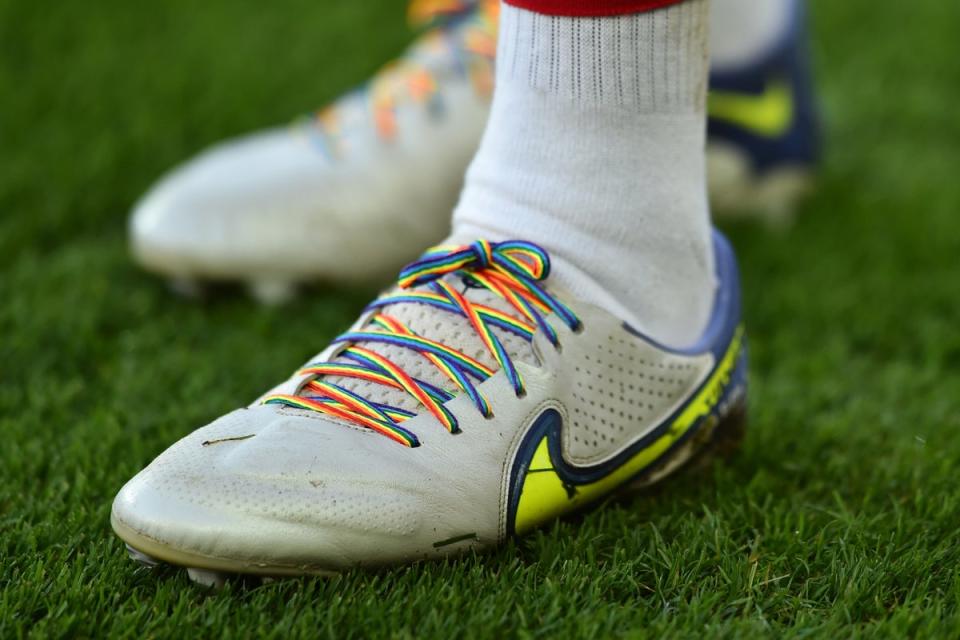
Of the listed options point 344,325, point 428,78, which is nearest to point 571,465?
point 344,325

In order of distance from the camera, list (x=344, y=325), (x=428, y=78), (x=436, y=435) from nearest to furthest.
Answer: (x=436, y=435) → (x=344, y=325) → (x=428, y=78)

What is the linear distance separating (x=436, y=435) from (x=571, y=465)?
0.16m

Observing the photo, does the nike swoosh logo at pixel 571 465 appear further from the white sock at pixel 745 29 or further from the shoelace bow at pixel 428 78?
the white sock at pixel 745 29

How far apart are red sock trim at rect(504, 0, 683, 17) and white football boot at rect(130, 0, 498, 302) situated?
761 millimetres

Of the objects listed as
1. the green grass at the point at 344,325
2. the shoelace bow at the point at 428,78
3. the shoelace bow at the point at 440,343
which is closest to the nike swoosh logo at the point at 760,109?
the green grass at the point at 344,325

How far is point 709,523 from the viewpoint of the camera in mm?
1121

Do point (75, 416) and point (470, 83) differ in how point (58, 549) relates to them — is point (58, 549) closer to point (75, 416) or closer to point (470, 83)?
point (75, 416)

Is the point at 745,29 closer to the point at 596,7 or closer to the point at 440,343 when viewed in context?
the point at 596,7

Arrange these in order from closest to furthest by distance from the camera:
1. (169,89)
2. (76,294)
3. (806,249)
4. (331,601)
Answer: (331,601) → (76,294) → (806,249) → (169,89)

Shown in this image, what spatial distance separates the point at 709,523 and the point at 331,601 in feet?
1.35

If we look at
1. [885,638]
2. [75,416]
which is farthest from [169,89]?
[885,638]

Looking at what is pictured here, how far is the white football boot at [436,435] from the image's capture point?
3.12ft

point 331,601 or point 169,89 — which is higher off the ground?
point 169,89

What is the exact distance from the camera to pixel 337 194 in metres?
1.83
